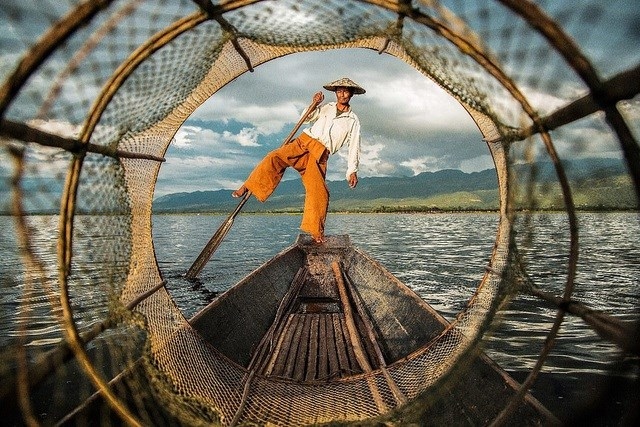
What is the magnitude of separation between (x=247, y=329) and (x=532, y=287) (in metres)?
3.38

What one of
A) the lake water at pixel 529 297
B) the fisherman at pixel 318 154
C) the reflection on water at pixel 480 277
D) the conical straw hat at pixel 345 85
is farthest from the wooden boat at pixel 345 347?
the conical straw hat at pixel 345 85

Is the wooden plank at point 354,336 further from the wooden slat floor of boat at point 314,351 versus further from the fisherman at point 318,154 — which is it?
the fisherman at point 318,154

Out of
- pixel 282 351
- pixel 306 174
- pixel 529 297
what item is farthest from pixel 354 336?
pixel 529 297

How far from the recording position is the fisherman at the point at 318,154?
450cm

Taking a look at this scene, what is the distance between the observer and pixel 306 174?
15.5ft

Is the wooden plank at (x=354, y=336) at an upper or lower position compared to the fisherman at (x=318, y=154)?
lower

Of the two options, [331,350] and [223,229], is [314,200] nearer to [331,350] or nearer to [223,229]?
[331,350]

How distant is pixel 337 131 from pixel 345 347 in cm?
233

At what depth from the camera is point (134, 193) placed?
3.12 meters

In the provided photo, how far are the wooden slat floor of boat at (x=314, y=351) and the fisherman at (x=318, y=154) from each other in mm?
1096

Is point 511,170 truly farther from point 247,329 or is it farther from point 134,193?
point 247,329

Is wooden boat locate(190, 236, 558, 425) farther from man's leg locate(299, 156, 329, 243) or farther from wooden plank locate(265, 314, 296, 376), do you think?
man's leg locate(299, 156, 329, 243)

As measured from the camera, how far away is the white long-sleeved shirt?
184 inches

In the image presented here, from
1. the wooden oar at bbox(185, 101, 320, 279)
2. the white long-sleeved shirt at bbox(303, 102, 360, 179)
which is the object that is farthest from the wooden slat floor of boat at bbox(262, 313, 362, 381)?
the wooden oar at bbox(185, 101, 320, 279)
